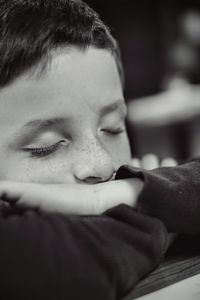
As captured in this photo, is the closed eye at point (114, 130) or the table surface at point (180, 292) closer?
the table surface at point (180, 292)

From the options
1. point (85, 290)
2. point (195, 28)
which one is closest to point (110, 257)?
point (85, 290)

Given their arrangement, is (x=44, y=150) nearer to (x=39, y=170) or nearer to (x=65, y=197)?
(x=39, y=170)

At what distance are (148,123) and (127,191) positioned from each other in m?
2.43

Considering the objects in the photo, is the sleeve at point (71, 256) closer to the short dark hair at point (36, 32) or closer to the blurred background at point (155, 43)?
the short dark hair at point (36, 32)

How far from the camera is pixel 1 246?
1.15 feet

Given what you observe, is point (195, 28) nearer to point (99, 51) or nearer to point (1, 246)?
point (99, 51)

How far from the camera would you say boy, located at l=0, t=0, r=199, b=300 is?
14.1 inches

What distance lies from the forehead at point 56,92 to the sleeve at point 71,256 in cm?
22

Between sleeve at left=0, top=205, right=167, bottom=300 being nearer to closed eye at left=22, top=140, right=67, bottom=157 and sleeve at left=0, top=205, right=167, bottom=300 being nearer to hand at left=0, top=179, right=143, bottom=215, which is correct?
hand at left=0, top=179, right=143, bottom=215

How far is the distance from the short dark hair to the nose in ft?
0.46

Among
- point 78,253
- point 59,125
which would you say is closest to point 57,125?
point 59,125

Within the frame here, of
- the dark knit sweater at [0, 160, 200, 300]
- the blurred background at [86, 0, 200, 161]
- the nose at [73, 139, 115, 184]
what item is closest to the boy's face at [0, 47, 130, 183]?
the nose at [73, 139, 115, 184]

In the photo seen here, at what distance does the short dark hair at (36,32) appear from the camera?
60 centimetres

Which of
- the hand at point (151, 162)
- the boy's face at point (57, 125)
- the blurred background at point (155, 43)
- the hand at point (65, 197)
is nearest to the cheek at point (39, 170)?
the boy's face at point (57, 125)
